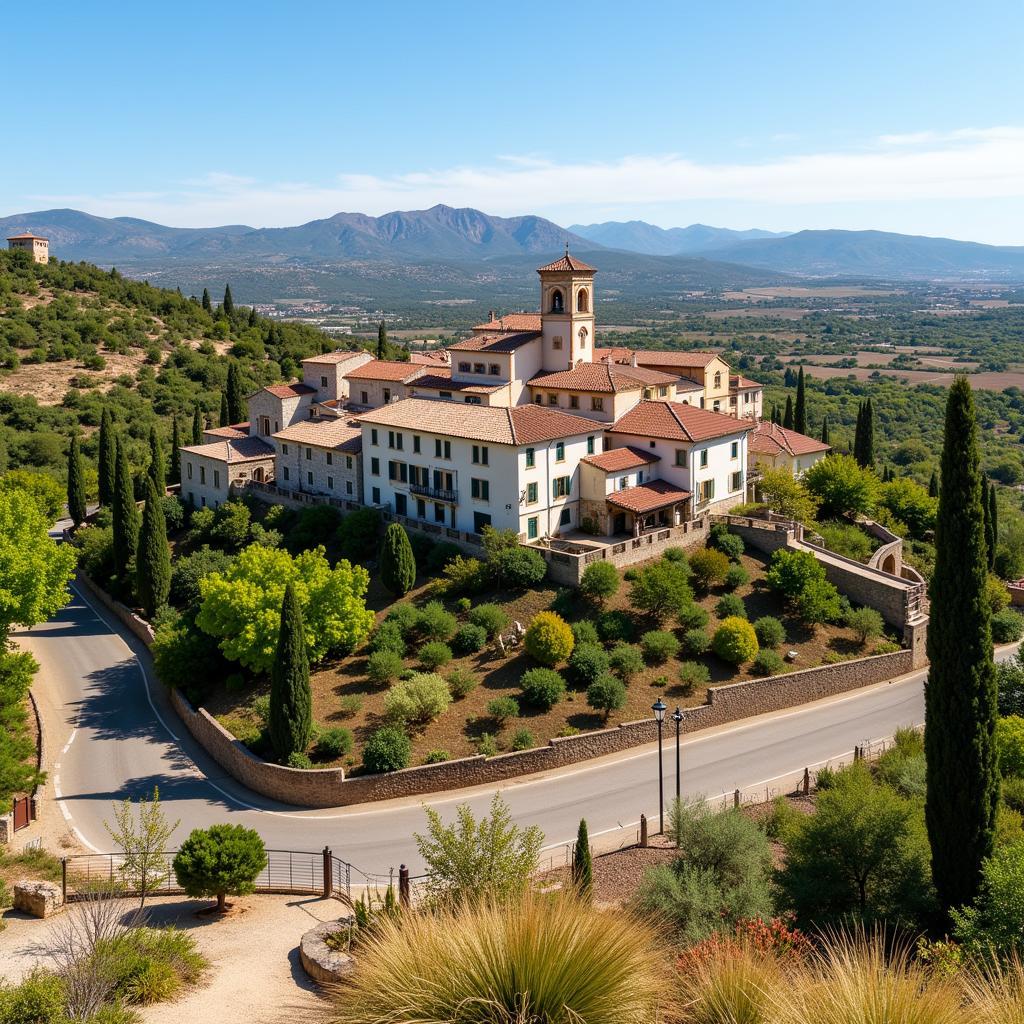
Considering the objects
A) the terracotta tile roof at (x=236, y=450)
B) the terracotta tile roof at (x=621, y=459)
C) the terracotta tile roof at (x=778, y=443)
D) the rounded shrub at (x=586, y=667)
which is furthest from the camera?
A: the terracotta tile roof at (x=236, y=450)

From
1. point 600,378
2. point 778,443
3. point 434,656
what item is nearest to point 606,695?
point 434,656

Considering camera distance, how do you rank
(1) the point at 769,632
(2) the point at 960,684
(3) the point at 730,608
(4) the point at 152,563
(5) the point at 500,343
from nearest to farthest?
(2) the point at 960,684 → (1) the point at 769,632 → (3) the point at 730,608 → (4) the point at 152,563 → (5) the point at 500,343

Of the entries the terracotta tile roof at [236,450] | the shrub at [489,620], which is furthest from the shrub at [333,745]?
the terracotta tile roof at [236,450]

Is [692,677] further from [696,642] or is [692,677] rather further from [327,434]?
[327,434]

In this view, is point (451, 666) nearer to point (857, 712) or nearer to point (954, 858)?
point (857, 712)

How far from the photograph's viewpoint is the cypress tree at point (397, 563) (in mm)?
46156

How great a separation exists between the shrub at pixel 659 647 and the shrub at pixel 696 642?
1.76 feet

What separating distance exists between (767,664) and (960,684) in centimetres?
1883

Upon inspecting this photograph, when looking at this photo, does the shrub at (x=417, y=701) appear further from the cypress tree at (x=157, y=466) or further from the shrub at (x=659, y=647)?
the cypress tree at (x=157, y=466)

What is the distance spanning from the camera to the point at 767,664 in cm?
4212

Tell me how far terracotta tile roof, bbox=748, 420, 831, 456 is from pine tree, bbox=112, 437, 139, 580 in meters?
35.2

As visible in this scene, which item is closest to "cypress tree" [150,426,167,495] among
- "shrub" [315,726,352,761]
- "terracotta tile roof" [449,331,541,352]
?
"terracotta tile roof" [449,331,541,352]

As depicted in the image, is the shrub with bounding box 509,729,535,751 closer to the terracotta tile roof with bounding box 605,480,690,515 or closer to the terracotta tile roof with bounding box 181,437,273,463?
the terracotta tile roof with bounding box 605,480,690,515

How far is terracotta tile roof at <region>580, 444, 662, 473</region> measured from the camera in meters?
49.9
